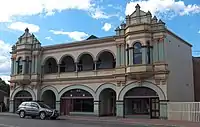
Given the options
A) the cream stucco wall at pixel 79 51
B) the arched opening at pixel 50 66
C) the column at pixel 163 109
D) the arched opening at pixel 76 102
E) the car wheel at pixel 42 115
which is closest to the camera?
the column at pixel 163 109

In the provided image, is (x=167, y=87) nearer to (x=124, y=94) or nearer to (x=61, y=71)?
(x=124, y=94)

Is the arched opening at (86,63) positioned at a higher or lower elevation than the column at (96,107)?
higher

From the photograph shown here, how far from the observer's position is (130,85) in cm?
3019

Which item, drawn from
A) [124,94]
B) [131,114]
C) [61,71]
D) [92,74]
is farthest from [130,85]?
[61,71]

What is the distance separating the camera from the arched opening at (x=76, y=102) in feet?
111

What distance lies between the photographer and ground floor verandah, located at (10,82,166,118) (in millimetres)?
29484

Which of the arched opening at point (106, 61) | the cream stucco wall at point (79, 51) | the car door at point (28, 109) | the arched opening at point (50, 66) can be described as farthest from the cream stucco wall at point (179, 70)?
the arched opening at point (50, 66)

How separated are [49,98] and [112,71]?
11094mm

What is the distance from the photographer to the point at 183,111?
2709 cm

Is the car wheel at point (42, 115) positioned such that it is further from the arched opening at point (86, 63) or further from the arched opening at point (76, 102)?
the arched opening at point (86, 63)

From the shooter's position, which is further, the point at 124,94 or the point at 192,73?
the point at 192,73

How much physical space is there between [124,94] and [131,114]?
2255mm

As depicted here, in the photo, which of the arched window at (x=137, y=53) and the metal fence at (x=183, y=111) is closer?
the metal fence at (x=183, y=111)

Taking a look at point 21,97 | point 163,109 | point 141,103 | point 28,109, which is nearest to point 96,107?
point 141,103
